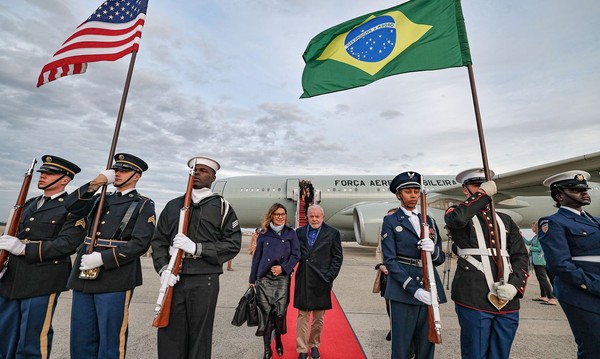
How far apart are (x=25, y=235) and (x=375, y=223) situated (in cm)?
1063

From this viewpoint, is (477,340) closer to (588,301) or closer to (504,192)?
(588,301)

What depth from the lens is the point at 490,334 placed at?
8.54 ft

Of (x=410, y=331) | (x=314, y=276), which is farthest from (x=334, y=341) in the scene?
(x=410, y=331)

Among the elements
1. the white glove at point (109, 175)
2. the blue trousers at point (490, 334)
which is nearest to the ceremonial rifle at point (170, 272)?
the white glove at point (109, 175)

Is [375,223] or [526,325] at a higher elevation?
[375,223]

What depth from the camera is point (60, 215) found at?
3.10 meters

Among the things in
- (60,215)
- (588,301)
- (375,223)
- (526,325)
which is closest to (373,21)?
(588,301)

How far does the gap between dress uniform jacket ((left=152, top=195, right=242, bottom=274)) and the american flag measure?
2.44 metres

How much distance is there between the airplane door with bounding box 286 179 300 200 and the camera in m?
16.0

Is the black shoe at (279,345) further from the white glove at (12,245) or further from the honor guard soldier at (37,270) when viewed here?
the white glove at (12,245)

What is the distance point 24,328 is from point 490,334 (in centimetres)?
412

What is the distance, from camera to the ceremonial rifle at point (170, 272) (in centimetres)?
232

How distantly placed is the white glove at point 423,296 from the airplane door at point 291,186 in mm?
13348

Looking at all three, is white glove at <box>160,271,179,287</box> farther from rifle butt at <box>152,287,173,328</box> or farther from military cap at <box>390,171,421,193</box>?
military cap at <box>390,171,421,193</box>
